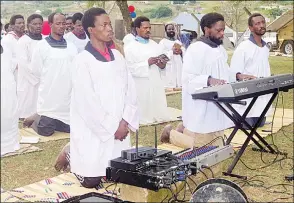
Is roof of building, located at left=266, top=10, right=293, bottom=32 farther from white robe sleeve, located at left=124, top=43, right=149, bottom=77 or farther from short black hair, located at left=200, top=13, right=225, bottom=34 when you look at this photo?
short black hair, located at left=200, top=13, right=225, bottom=34

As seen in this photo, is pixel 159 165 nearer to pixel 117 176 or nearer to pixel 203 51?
pixel 117 176

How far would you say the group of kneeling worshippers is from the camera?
5418 millimetres

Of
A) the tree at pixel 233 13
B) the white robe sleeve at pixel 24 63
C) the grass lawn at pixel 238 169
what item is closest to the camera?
A: the grass lawn at pixel 238 169

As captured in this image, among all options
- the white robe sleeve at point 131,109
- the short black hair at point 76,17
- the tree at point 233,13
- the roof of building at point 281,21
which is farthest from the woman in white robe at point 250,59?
the tree at point 233,13

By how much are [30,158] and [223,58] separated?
292 centimetres

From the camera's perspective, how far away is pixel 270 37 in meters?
28.8

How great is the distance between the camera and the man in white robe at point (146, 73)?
30.2 feet

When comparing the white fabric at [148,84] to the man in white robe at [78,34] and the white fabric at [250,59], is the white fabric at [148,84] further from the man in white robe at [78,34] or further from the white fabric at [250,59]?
the white fabric at [250,59]

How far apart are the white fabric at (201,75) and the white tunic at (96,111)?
127 centimetres

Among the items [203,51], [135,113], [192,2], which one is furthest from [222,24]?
[192,2]

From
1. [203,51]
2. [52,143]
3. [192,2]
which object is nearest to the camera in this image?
[203,51]

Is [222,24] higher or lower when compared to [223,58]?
higher

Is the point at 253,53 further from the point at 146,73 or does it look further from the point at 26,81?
the point at 26,81

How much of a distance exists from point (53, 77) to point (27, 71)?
3.96 ft
